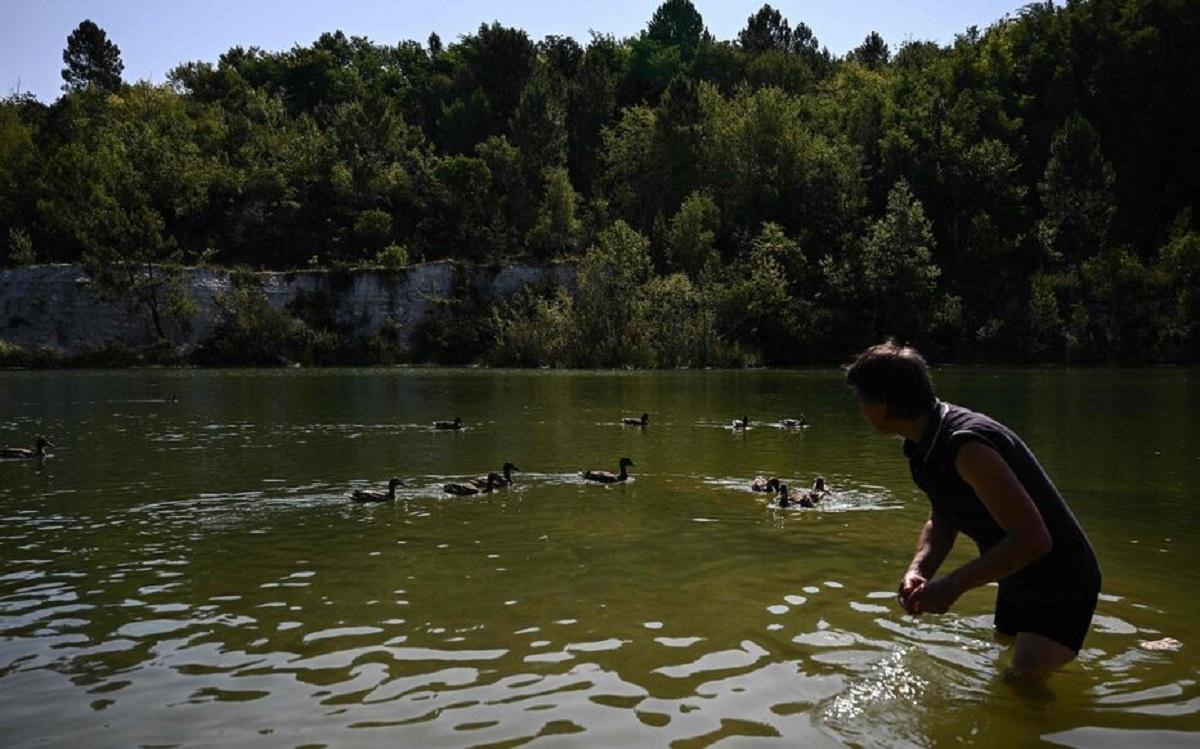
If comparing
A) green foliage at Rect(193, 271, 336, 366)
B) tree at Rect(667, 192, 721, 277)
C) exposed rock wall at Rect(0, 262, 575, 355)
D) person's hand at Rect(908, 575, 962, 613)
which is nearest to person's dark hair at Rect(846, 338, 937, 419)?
person's hand at Rect(908, 575, 962, 613)

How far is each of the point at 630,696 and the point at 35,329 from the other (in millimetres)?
85765

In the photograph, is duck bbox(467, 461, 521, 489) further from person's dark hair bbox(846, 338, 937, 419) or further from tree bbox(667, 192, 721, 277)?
tree bbox(667, 192, 721, 277)

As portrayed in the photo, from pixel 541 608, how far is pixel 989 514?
200 inches

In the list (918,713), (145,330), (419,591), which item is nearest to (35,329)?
(145,330)

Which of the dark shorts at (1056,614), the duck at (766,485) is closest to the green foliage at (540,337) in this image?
the duck at (766,485)

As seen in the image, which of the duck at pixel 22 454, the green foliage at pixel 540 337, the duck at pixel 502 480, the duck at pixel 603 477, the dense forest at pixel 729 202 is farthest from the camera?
the dense forest at pixel 729 202

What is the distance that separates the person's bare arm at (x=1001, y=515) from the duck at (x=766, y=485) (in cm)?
1199

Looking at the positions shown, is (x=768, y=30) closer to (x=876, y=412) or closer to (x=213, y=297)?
(x=213, y=297)

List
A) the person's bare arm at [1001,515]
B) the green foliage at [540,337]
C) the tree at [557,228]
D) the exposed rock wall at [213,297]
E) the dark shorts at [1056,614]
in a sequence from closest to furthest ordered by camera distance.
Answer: the person's bare arm at [1001,515]
the dark shorts at [1056,614]
the green foliage at [540,337]
the exposed rock wall at [213,297]
the tree at [557,228]

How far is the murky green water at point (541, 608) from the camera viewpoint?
7.05 meters

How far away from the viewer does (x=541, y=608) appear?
10109 mm

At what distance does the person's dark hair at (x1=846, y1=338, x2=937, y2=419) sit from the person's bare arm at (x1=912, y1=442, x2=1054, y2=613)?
1.51 feet

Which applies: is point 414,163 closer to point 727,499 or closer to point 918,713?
point 727,499

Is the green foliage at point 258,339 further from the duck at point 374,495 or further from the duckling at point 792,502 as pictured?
the duckling at point 792,502
